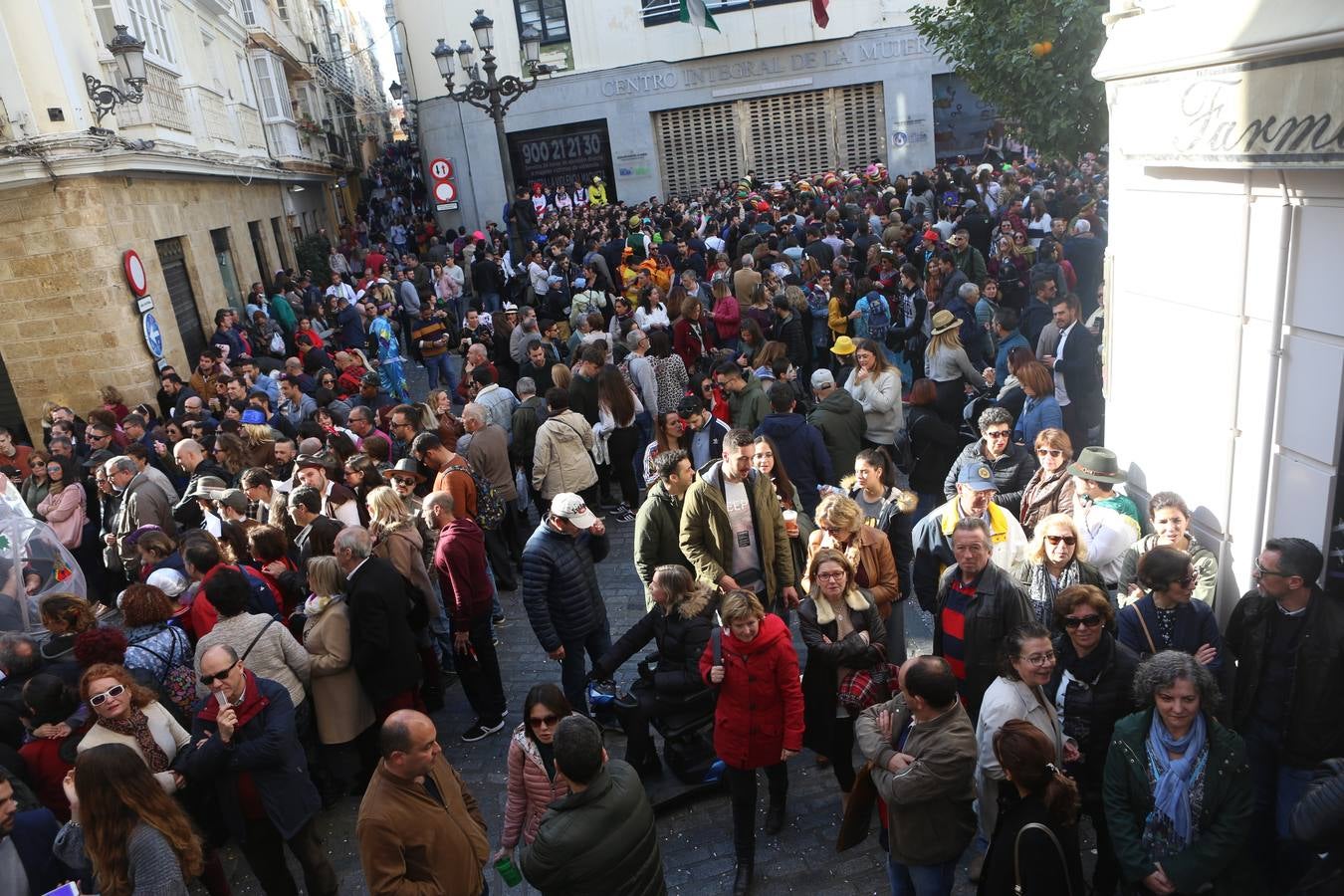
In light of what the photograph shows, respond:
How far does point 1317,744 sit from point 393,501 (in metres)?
4.89

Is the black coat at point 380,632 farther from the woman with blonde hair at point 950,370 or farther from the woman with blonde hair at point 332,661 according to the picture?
the woman with blonde hair at point 950,370

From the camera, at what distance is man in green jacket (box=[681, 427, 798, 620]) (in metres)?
5.67

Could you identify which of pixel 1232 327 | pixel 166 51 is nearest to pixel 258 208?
pixel 166 51

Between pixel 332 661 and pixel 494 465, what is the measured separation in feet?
9.84

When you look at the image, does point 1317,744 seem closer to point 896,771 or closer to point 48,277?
point 896,771

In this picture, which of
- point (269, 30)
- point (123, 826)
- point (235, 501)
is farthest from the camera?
point (269, 30)

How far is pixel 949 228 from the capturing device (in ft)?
47.0

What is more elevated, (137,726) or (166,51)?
(166,51)

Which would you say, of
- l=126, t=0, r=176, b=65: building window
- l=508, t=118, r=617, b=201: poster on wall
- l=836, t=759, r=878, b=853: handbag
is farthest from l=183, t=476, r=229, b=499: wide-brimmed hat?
l=508, t=118, r=617, b=201: poster on wall

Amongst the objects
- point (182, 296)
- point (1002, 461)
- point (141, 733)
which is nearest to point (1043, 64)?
point (1002, 461)

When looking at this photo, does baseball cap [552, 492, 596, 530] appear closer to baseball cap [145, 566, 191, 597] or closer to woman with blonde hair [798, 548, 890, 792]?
woman with blonde hair [798, 548, 890, 792]

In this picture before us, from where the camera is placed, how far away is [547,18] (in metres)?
27.2

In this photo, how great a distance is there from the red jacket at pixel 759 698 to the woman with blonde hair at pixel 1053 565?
119cm

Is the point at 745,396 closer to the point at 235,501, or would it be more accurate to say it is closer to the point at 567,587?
the point at 567,587
